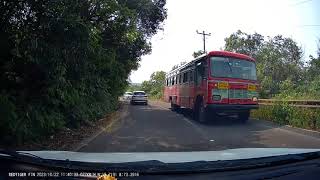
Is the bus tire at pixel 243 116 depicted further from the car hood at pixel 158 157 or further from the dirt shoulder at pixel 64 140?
the car hood at pixel 158 157

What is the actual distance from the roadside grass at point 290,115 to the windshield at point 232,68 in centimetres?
200

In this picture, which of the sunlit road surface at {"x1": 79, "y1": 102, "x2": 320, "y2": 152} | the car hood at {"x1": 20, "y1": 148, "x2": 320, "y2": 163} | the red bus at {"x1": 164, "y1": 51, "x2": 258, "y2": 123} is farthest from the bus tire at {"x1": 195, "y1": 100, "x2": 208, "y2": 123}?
the car hood at {"x1": 20, "y1": 148, "x2": 320, "y2": 163}

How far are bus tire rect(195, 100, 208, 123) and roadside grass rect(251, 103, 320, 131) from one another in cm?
328

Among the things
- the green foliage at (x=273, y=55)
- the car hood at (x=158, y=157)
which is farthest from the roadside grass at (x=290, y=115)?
the green foliage at (x=273, y=55)

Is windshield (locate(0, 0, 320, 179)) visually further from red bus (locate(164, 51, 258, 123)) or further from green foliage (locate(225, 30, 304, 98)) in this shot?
green foliage (locate(225, 30, 304, 98))

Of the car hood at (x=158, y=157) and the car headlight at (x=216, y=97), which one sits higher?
the car headlight at (x=216, y=97)

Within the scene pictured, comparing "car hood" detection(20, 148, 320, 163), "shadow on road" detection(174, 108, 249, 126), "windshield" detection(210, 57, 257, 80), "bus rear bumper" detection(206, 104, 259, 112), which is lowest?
"shadow on road" detection(174, 108, 249, 126)

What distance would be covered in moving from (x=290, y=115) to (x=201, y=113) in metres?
3.69

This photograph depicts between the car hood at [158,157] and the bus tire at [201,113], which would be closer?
the car hood at [158,157]

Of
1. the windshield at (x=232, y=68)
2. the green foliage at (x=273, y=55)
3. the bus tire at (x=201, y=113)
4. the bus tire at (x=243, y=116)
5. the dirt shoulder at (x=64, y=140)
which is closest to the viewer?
the dirt shoulder at (x=64, y=140)

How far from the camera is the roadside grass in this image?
17.8 m

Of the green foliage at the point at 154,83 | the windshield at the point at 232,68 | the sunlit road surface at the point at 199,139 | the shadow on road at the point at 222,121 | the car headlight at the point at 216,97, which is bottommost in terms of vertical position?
the sunlit road surface at the point at 199,139

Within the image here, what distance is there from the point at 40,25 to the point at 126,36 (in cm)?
590

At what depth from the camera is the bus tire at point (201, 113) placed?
66.8 feet
